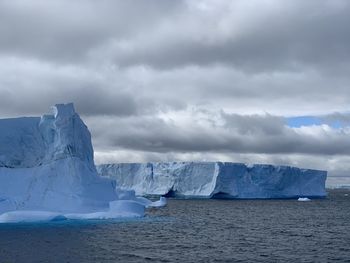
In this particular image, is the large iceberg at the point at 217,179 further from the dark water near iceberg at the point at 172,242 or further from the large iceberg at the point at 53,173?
the dark water near iceberg at the point at 172,242

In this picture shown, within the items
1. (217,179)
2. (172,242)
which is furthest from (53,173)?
(217,179)

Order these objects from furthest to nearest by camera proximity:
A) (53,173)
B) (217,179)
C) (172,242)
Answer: (217,179)
(53,173)
(172,242)

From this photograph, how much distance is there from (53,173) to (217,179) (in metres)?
37.2

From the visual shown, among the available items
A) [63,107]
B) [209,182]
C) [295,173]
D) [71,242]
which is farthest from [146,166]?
[71,242]

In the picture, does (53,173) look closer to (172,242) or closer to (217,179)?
(172,242)

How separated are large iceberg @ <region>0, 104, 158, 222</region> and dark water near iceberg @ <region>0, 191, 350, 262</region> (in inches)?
70.4

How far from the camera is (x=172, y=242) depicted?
26359 mm

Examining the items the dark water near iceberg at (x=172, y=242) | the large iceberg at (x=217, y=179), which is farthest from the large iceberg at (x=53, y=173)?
the large iceberg at (x=217, y=179)

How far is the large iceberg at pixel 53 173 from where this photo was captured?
35781 mm

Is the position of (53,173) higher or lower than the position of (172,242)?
higher

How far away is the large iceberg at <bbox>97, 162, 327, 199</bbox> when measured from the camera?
72188 millimetres

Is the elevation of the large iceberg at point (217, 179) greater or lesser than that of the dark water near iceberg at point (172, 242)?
greater

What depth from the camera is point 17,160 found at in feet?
124

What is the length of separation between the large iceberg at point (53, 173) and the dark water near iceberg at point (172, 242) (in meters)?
1.79
